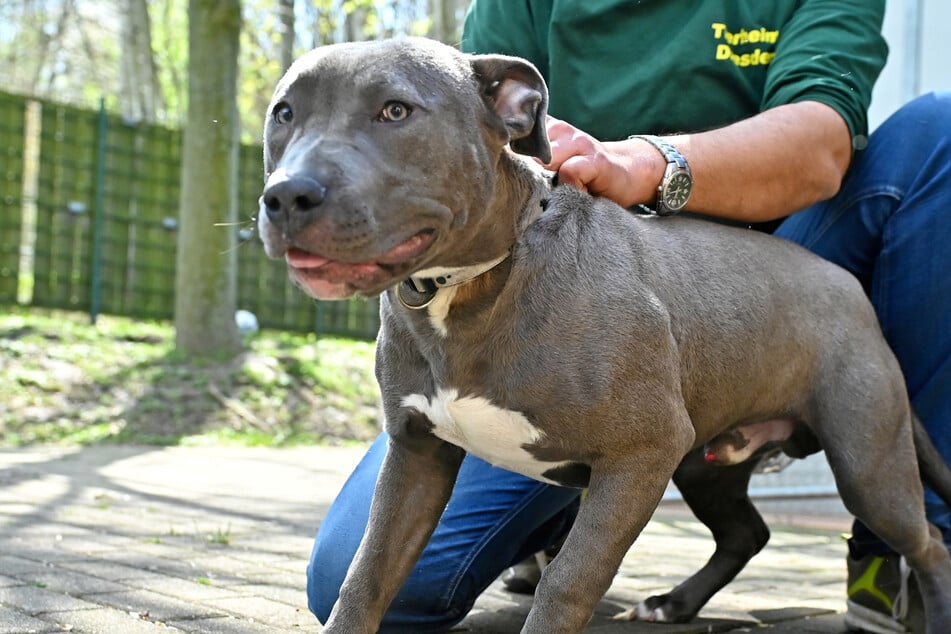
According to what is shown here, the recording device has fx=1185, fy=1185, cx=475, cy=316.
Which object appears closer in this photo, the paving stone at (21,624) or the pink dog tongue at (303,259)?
the pink dog tongue at (303,259)

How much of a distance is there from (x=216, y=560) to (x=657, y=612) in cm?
161

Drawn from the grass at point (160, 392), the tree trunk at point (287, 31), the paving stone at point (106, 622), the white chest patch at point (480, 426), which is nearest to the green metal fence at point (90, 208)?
the grass at point (160, 392)

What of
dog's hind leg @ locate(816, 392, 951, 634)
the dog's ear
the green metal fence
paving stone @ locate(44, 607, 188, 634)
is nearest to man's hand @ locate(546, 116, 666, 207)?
the dog's ear

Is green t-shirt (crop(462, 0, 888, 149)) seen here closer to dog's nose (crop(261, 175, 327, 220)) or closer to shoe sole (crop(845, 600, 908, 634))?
shoe sole (crop(845, 600, 908, 634))

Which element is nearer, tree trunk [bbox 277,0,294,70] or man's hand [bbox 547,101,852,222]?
man's hand [bbox 547,101,852,222]

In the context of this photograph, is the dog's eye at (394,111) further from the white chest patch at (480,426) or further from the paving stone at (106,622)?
the paving stone at (106,622)

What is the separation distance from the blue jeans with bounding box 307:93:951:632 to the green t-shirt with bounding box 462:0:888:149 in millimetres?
167

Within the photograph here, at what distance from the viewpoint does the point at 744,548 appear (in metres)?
3.91

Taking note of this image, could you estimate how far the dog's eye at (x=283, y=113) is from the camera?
2.50m

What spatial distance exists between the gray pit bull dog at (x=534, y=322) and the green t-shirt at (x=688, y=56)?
62 cm

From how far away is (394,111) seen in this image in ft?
7.95

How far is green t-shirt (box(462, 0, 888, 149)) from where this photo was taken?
3695 millimetres

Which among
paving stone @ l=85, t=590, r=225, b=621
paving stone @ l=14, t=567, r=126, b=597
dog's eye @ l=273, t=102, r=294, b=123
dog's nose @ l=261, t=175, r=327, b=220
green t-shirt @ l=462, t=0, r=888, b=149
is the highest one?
green t-shirt @ l=462, t=0, r=888, b=149

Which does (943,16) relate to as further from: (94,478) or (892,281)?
(94,478)
